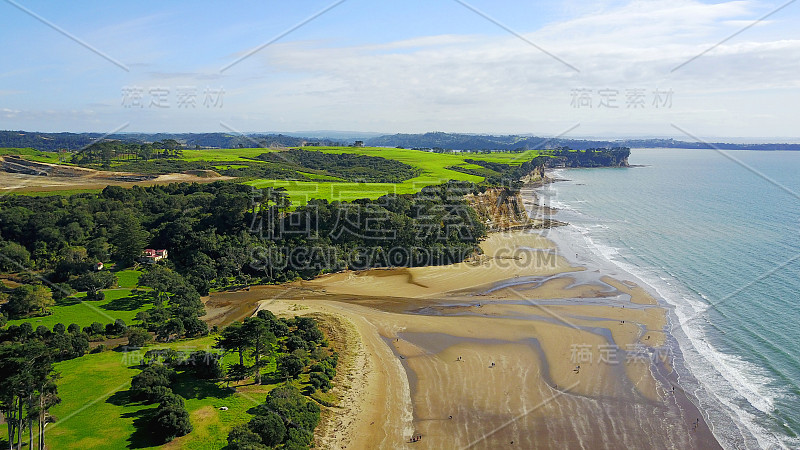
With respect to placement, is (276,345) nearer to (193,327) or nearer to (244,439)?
(193,327)

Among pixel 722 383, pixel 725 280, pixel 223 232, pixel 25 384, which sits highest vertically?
pixel 25 384

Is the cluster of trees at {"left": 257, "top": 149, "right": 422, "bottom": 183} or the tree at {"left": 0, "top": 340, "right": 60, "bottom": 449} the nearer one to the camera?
the tree at {"left": 0, "top": 340, "right": 60, "bottom": 449}

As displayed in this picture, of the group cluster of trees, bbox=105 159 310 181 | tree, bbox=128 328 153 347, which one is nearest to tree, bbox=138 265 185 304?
tree, bbox=128 328 153 347

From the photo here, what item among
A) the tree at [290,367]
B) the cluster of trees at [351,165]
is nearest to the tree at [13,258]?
the tree at [290,367]

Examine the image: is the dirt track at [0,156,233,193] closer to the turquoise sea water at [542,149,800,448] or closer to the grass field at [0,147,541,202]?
the grass field at [0,147,541,202]

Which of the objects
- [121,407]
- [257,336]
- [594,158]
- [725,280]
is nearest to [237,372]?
[257,336]
